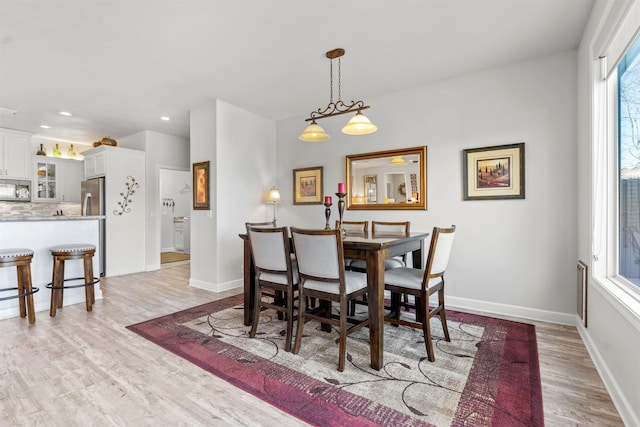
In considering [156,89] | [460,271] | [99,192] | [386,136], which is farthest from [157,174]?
[460,271]

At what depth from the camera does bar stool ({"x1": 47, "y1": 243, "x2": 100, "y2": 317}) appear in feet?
10.3

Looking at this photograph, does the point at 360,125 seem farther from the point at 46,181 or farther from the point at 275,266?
the point at 46,181

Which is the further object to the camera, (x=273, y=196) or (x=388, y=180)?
(x=273, y=196)

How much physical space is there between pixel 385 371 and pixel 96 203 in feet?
17.5

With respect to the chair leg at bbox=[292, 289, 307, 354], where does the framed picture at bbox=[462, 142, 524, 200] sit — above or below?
above

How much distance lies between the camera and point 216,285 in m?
4.13

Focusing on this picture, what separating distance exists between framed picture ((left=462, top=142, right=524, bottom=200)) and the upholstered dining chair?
6.93 feet

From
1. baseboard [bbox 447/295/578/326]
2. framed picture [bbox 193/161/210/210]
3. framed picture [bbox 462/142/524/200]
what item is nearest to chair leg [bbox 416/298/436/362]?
baseboard [bbox 447/295/578/326]

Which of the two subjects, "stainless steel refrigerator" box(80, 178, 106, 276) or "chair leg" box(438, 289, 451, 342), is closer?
"chair leg" box(438, 289, 451, 342)

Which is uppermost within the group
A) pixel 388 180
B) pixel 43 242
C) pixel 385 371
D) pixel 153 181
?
pixel 153 181

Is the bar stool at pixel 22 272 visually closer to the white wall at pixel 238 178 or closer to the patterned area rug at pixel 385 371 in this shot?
the patterned area rug at pixel 385 371

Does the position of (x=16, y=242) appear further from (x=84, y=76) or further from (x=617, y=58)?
(x=617, y=58)

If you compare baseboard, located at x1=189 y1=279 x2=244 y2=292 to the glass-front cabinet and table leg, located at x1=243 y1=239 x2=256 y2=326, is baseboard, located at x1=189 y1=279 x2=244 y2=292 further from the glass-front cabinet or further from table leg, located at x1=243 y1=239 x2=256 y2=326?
the glass-front cabinet

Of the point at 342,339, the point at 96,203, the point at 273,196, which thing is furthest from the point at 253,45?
the point at 96,203
